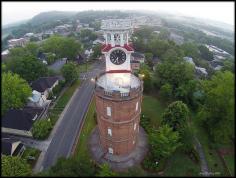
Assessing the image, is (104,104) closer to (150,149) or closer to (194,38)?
(150,149)

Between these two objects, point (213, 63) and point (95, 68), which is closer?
point (95, 68)

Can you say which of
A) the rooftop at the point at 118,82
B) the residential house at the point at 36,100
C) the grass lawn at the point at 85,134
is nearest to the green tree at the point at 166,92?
the grass lawn at the point at 85,134

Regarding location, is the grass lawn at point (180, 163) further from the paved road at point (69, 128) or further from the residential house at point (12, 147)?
the residential house at point (12, 147)

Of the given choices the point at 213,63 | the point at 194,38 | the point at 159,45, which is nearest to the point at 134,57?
the point at 159,45

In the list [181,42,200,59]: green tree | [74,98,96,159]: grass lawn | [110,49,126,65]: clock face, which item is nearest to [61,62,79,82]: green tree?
[74,98,96,159]: grass lawn

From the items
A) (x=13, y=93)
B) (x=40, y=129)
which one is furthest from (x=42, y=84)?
(x=40, y=129)

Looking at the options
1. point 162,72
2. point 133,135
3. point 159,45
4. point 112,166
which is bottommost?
point 112,166
